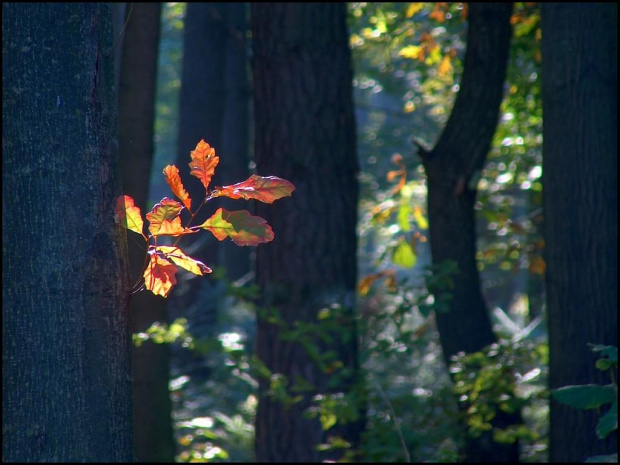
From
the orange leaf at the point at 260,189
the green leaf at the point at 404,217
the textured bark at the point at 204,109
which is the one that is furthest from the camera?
the textured bark at the point at 204,109

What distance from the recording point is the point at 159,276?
1.82 metres

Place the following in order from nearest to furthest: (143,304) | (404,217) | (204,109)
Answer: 1. (143,304)
2. (404,217)
3. (204,109)

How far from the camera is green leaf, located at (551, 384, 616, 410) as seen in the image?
3.35 m

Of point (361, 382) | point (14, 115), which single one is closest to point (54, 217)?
point (14, 115)

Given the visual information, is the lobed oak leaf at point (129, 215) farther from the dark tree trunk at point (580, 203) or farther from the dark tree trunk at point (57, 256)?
the dark tree trunk at point (580, 203)

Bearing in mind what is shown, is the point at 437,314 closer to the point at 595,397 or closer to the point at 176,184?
the point at 595,397

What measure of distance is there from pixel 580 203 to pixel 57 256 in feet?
12.1

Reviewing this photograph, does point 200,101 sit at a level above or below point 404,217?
above

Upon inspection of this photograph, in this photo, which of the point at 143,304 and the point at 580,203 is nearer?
the point at 580,203

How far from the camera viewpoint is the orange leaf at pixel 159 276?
1818 millimetres

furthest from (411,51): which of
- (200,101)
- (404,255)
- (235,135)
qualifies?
(235,135)

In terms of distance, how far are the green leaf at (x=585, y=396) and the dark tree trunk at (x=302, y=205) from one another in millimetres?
1873

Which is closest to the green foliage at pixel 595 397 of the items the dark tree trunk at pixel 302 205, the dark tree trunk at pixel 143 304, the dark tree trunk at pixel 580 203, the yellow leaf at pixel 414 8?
the dark tree trunk at pixel 580 203

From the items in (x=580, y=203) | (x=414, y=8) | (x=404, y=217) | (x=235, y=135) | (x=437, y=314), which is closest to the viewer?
(x=580, y=203)
